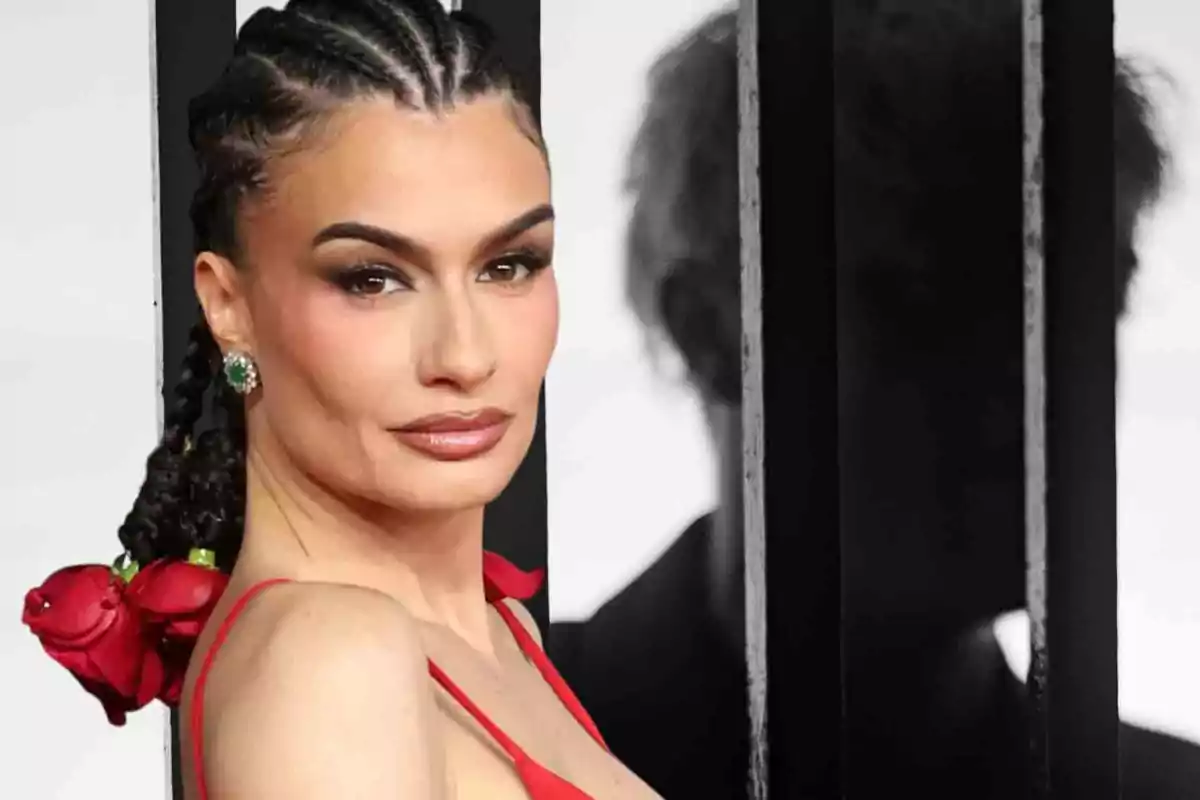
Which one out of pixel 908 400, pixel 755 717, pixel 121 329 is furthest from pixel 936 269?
pixel 121 329

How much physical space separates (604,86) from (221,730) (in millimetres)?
1130

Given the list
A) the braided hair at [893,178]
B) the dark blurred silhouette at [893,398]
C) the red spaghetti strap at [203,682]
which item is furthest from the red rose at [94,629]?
the braided hair at [893,178]

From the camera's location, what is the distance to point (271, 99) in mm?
923

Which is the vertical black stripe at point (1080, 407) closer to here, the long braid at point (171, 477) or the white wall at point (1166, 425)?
the white wall at point (1166, 425)

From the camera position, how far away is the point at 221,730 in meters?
0.81

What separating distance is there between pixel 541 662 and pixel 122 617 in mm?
344

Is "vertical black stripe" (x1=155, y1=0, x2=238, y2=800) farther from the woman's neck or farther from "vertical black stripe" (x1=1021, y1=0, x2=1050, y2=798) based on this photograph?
"vertical black stripe" (x1=1021, y1=0, x2=1050, y2=798)

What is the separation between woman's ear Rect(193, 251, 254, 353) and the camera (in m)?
0.97

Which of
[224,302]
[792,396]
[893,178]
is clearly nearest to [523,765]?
[224,302]

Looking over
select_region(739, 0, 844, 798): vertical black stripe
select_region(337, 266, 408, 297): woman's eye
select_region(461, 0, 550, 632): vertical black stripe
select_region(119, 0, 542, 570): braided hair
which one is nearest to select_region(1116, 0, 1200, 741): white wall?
select_region(739, 0, 844, 798): vertical black stripe

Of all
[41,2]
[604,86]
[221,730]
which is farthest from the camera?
[604,86]

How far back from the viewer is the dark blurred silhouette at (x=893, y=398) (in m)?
1.78

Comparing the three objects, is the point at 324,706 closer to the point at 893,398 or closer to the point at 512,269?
the point at 512,269

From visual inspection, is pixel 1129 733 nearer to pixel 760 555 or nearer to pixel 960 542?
pixel 960 542
